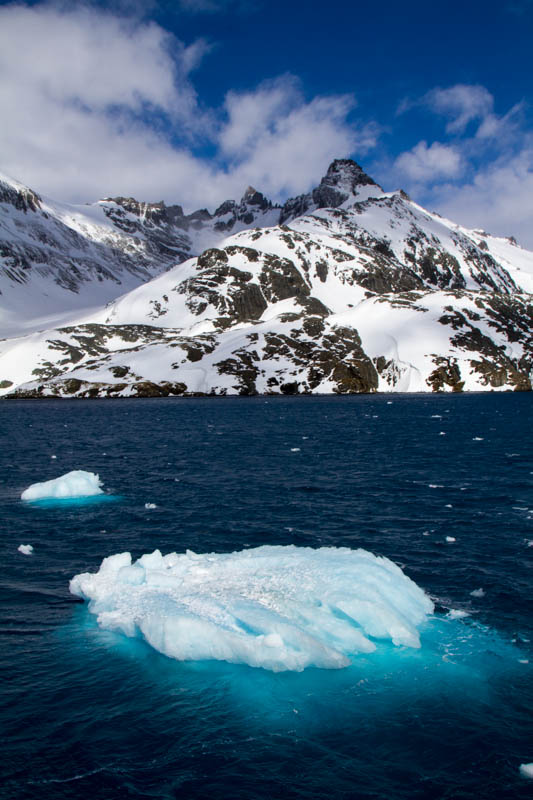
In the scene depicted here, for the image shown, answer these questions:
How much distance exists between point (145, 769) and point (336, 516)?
76.2 feet

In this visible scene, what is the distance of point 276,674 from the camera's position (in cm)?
1738

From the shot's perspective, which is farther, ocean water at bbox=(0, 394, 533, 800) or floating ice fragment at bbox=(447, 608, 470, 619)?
floating ice fragment at bbox=(447, 608, 470, 619)

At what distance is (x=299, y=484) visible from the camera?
45.1m

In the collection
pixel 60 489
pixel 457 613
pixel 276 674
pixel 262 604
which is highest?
pixel 60 489

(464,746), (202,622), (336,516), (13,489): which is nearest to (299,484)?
(336,516)

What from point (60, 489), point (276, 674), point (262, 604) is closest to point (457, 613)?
point (262, 604)

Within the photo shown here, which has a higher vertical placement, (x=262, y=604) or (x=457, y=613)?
(x=262, y=604)

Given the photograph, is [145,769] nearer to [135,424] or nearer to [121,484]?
[121,484]

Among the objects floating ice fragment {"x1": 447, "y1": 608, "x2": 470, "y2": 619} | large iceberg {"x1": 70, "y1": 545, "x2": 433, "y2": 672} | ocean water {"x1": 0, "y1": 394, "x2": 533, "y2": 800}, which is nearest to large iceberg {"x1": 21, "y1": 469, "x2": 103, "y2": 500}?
ocean water {"x1": 0, "y1": 394, "x2": 533, "y2": 800}

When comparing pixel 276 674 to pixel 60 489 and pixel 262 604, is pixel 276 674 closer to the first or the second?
pixel 262 604

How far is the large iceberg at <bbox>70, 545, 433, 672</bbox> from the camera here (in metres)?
17.7

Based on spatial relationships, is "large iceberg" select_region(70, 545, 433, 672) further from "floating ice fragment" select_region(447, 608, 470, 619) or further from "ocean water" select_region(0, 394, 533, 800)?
"floating ice fragment" select_region(447, 608, 470, 619)

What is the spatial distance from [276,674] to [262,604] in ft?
8.52

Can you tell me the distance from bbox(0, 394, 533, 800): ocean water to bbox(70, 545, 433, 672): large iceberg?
0.60 meters
